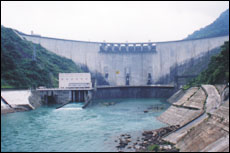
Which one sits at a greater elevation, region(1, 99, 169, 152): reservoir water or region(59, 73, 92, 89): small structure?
region(59, 73, 92, 89): small structure

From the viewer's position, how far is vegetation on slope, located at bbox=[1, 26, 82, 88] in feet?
142

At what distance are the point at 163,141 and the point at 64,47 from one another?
6044 centimetres

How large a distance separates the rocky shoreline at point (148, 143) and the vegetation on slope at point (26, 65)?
28.4m

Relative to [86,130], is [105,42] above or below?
above

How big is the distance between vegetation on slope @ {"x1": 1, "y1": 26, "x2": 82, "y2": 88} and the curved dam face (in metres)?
4.13

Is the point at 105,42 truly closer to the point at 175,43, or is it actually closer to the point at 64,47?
the point at 64,47

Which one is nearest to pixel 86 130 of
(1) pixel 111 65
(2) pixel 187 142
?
(2) pixel 187 142

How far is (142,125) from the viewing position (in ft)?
75.2

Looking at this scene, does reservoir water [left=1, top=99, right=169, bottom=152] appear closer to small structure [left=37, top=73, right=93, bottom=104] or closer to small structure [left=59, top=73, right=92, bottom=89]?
small structure [left=37, top=73, right=93, bottom=104]

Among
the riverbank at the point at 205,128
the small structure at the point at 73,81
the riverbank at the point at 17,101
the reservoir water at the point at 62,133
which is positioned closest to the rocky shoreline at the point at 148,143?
the riverbank at the point at 205,128

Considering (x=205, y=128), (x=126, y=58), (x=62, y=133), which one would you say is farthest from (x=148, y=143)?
(x=126, y=58)

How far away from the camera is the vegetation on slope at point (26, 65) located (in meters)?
43.2

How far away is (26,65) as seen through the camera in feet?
167

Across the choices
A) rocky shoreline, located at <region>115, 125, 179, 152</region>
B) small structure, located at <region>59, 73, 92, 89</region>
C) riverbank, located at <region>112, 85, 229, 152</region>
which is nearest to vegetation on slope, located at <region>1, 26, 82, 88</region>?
small structure, located at <region>59, 73, 92, 89</region>
